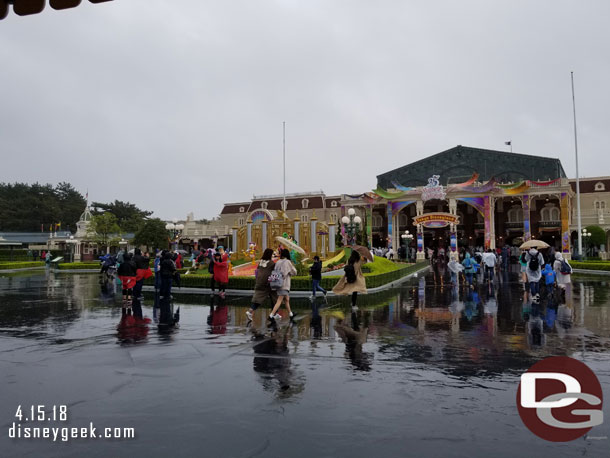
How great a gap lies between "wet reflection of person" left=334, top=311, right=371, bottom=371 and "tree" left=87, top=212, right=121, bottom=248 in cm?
5035

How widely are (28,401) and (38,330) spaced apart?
486cm

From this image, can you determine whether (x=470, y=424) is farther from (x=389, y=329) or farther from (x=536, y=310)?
(x=536, y=310)

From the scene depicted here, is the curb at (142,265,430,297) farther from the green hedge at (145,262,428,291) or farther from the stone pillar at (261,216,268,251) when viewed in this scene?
the stone pillar at (261,216,268,251)

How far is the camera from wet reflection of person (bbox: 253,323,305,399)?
5066 mm

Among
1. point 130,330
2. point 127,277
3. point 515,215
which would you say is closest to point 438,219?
point 515,215

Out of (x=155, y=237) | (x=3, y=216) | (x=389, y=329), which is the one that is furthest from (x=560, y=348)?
(x=3, y=216)

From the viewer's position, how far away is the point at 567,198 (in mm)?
43406

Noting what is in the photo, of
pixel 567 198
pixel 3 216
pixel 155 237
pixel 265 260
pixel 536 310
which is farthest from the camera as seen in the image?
pixel 3 216

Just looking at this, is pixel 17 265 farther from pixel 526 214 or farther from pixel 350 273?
pixel 526 214

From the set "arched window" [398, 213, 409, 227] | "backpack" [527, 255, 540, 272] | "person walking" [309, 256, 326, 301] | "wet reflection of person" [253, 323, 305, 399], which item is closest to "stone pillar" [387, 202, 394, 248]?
"arched window" [398, 213, 409, 227]

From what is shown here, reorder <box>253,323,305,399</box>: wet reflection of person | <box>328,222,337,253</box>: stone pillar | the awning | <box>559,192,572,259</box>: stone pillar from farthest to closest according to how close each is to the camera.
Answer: <box>559,192,572,259</box>: stone pillar → <box>328,222,337,253</box>: stone pillar → <box>253,323,305,399</box>: wet reflection of person → the awning

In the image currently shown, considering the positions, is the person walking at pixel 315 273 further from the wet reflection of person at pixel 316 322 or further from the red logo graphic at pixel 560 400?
the red logo graphic at pixel 560 400

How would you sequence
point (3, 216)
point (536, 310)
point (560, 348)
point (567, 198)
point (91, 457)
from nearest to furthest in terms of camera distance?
point (91, 457) → point (560, 348) → point (536, 310) → point (567, 198) → point (3, 216)

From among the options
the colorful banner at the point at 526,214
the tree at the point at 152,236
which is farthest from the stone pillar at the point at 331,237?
the tree at the point at 152,236
